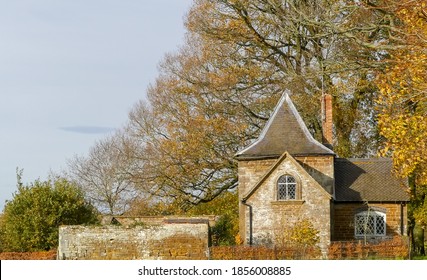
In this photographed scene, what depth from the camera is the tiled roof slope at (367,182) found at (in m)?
35.4

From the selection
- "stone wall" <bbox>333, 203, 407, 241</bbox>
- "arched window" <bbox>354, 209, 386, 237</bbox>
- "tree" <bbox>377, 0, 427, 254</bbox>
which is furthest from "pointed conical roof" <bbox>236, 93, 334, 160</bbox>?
"tree" <bbox>377, 0, 427, 254</bbox>

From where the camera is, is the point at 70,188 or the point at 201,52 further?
the point at 201,52

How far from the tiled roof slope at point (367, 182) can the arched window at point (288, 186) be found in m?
2.61

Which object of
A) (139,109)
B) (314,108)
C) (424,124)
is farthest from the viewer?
(139,109)

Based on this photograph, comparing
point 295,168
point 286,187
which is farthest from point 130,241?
point 295,168

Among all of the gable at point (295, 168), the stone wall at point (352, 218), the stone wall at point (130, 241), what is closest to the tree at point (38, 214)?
the stone wall at point (130, 241)

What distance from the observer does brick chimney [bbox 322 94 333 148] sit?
3678cm

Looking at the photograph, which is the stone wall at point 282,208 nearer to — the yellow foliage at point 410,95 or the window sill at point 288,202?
the window sill at point 288,202

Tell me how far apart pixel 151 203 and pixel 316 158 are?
10878 millimetres

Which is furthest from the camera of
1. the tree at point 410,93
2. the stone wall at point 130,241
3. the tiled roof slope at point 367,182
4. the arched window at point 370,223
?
the tiled roof slope at point 367,182

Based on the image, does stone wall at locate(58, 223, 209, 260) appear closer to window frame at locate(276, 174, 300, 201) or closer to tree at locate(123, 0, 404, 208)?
window frame at locate(276, 174, 300, 201)

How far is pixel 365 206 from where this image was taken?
116 feet
